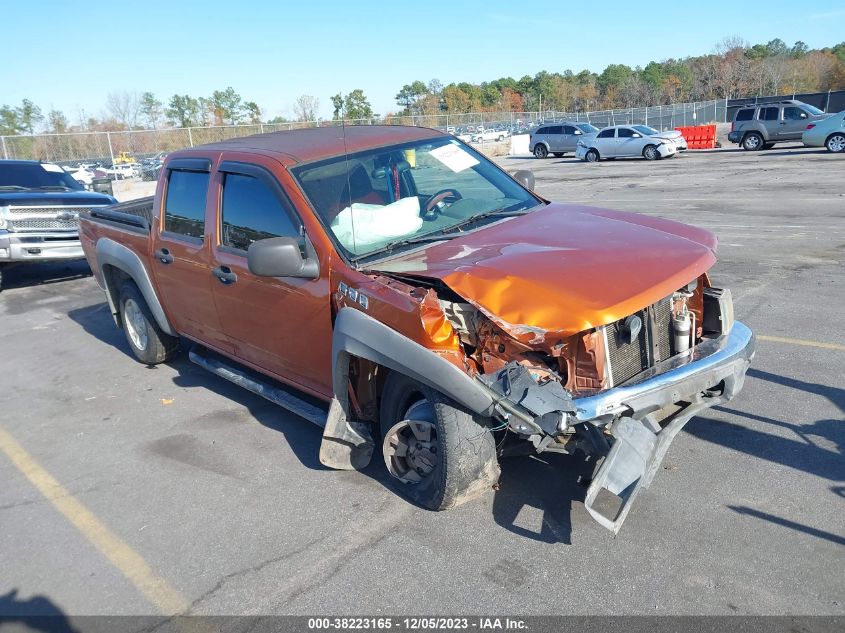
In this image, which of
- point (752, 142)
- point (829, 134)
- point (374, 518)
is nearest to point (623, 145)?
point (752, 142)

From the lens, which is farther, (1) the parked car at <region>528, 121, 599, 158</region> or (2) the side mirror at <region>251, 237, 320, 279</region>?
(1) the parked car at <region>528, 121, 599, 158</region>

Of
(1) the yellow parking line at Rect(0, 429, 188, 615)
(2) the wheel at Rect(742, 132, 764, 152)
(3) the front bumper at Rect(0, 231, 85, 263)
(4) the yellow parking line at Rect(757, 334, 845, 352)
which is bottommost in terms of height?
(1) the yellow parking line at Rect(0, 429, 188, 615)

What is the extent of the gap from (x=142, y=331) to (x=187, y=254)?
174 cm

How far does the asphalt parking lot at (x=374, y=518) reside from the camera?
3111mm

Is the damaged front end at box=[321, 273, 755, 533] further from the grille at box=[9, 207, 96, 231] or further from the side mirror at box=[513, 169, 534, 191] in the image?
the grille at box=[9, 207, 96, 231]

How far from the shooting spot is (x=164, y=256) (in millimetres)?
5605

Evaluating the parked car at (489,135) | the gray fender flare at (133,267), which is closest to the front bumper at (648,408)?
the gray fender flare at (133,267)

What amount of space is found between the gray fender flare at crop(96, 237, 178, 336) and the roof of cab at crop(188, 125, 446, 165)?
1.32 m

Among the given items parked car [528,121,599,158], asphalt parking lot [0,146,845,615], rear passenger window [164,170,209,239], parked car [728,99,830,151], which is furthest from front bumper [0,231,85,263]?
parked car [528,121,599,158]

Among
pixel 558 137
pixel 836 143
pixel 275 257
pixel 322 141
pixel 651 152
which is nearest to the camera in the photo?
pixel 275 257

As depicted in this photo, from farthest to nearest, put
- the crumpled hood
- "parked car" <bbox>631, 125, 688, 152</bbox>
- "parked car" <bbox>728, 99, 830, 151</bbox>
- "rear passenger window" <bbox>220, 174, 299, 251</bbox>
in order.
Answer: "parked car" <bbox>631, 125, 688, 152</bbox> → "parked car" <bbox>728, 99, 830, 151</bbox> → "rear passenger window" <bbox>220, 174, 299, 251</bbox> → the crumpled hood

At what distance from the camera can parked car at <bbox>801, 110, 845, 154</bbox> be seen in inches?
952

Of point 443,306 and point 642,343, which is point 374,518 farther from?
point 642,343

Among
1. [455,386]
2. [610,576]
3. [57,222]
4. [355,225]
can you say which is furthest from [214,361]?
[57,222]
